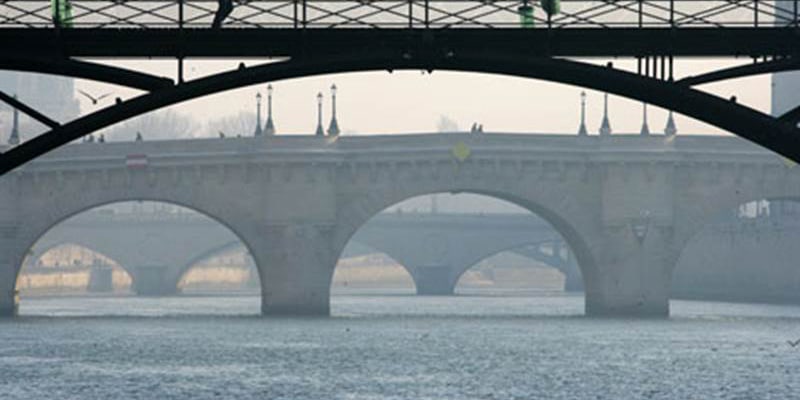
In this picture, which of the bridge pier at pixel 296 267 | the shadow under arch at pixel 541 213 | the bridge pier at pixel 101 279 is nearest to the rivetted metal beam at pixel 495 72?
the bridge pier at pixel 296 267

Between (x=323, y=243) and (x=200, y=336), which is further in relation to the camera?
(x=323, y=243)

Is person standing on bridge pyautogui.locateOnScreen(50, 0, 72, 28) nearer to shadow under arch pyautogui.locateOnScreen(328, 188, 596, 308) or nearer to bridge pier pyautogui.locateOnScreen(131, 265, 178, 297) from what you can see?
shadow under arch pyautogui.locateOnScreen(328, 188, 596, 308)

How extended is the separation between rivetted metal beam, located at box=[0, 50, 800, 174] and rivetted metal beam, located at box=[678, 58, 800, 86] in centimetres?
43

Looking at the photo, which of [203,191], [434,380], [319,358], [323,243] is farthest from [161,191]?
[434,380]

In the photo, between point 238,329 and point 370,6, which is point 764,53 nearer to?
point 370,6

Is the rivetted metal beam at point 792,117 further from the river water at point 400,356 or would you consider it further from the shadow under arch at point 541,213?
the shadow under arch at point 541,213

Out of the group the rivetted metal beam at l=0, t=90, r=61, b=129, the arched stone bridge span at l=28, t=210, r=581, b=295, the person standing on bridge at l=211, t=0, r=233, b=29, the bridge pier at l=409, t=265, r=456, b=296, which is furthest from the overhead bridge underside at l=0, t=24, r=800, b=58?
the bridge pier at l=409, t=265, r=456, b=296

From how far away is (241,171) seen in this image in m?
99.5

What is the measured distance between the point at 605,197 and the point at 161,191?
23711mm

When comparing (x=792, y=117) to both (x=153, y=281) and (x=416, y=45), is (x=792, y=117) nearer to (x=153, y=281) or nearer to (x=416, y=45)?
(x=416, y=45)

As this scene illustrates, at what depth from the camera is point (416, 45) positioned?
41188 mm

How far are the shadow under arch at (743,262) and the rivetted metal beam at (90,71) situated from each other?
84.0m

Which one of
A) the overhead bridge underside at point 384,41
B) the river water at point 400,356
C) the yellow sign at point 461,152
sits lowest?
the river water at point 400,356

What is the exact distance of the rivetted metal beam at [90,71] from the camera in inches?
1549
